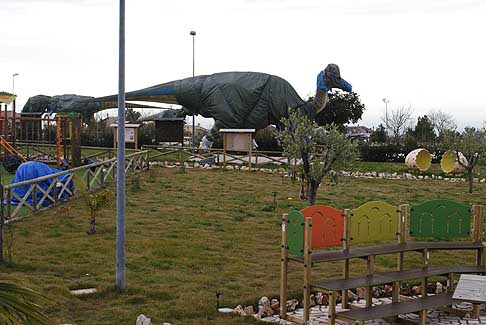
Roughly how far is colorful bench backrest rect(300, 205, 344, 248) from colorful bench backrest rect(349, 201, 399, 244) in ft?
0.47

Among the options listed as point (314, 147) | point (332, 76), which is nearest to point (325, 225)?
point (314, 147)

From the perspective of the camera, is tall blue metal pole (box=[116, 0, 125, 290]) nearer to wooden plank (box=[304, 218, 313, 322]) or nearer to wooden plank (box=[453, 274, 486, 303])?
wooden plank (box=[304, 218, 313, 322])

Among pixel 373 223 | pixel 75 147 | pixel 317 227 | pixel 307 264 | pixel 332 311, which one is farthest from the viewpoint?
pixel 75 147

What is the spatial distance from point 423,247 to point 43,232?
618cm

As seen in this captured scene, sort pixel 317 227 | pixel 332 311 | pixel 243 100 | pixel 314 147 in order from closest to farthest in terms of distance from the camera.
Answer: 1. pixel 332 311
2. pixel 317 227
3. pixel 314 147
4. pixel 243 100

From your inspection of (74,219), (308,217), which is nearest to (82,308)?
(308,217)

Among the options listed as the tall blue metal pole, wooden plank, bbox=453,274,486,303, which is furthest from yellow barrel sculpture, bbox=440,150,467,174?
the tall blue metal pole

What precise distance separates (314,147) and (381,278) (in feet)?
18.9

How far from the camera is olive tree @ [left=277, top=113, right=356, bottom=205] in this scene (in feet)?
38.1

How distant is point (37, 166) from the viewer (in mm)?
13727

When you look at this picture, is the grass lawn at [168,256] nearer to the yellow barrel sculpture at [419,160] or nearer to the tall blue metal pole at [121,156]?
the tall blue metal pole at [121,156]

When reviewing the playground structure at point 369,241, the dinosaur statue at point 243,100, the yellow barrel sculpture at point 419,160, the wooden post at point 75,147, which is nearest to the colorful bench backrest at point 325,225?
the playground structure at point 369,241

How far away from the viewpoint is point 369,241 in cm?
707

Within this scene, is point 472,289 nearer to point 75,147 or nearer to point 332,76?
point 75,147
